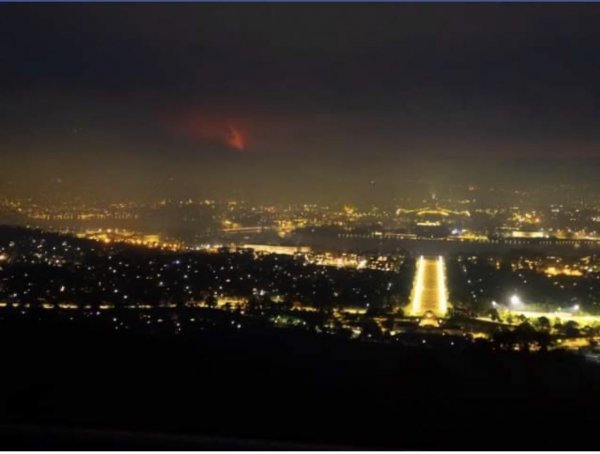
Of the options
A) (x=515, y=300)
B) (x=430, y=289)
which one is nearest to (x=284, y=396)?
(x=515, y=300)

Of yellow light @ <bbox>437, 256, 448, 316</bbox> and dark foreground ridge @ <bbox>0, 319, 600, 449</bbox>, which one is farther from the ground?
yellow light @ <bbox>437, 256, 448, 316</bbox>

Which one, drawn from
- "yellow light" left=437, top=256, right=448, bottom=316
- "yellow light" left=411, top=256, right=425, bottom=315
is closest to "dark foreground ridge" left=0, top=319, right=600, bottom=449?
"yellow light" left=411, top=256, right=425, bottom=315

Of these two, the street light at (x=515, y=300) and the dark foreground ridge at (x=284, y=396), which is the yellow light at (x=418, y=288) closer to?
the street light at (x=515, y=300)

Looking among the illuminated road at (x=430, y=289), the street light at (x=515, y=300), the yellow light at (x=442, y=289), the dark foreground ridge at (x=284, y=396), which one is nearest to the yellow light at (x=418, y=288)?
the illuminated road at (x=430, y=289)

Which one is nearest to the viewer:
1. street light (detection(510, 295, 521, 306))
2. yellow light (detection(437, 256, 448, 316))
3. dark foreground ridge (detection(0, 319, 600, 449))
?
dark foreground ridge (detection(0, 319, 600, 449))

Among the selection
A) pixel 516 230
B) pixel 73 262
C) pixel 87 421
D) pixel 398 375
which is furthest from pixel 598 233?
pixel 87 421

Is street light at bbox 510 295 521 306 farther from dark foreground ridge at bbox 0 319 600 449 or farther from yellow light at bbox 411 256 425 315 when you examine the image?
dark foreground ridge at bbox 0 319 600 449

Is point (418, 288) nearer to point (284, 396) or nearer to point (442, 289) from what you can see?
point (442, 289)
